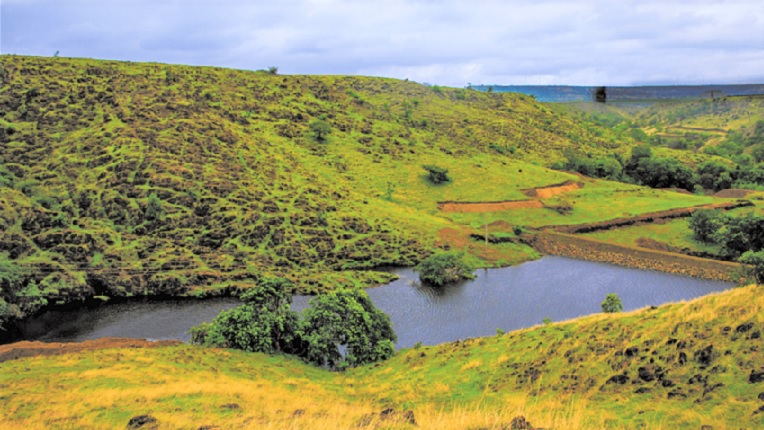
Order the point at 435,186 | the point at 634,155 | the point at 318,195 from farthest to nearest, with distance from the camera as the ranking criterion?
the point at 634,155 → the point at 435,186 → the point at 318,195

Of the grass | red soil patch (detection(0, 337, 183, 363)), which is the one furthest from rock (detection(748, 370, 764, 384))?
the grass

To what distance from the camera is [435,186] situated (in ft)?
325

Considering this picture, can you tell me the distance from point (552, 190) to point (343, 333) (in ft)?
234

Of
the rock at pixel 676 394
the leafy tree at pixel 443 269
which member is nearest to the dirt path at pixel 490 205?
the leafy tree at pixel 443 269

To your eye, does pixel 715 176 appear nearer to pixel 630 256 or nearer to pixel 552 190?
pixel 552 190

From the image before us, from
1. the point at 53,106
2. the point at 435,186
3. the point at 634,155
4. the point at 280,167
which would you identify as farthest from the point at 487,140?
the point at 53,106

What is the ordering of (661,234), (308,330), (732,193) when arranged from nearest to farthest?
(308,330) → (661,234) → (732,193)

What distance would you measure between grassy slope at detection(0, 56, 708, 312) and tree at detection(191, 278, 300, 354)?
838 inches

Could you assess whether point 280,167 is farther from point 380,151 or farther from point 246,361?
point 246,361

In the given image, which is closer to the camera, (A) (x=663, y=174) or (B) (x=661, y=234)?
(B) (x=661, y=234)

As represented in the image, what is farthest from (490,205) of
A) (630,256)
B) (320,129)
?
(320,129)

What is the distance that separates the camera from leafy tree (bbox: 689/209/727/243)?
74.6m

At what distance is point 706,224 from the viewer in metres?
75.0

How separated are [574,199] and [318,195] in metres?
43.0
